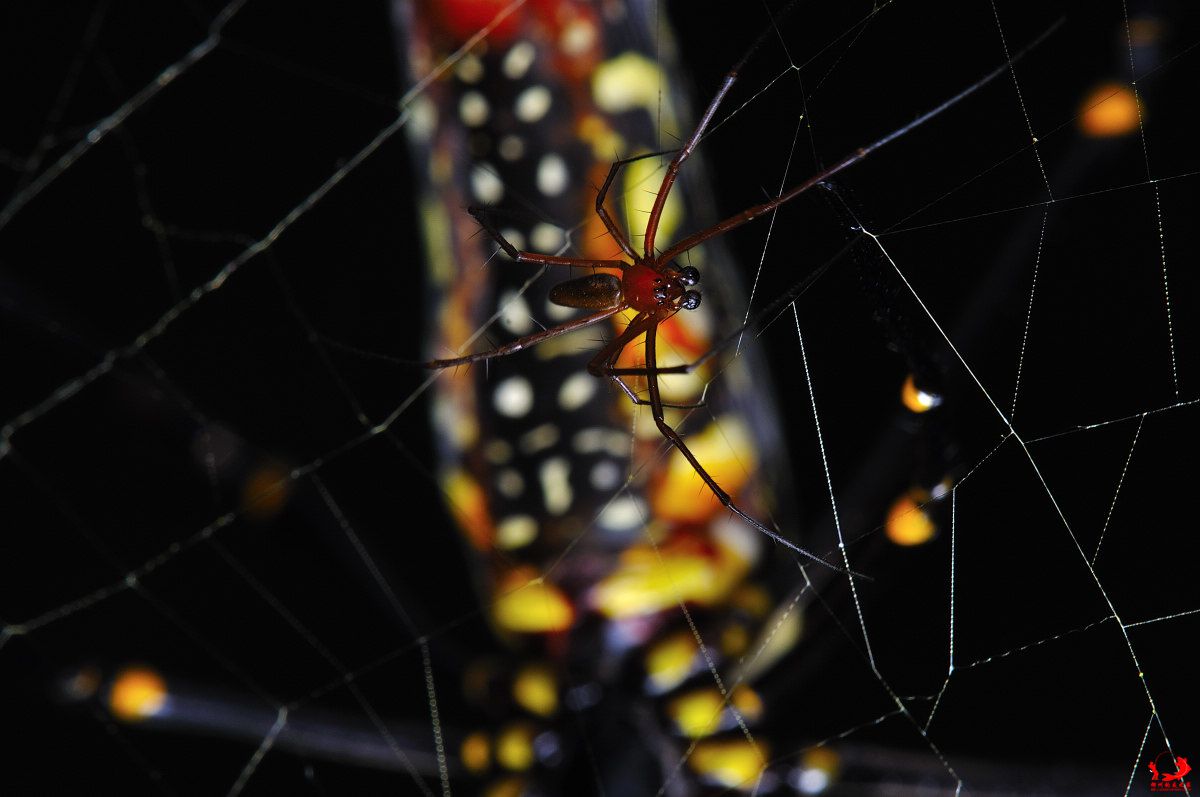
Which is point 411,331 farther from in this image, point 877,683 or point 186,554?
point 877,683

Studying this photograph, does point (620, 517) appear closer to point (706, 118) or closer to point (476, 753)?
point (476, 753)

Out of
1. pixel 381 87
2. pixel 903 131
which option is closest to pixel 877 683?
pixel 903 131

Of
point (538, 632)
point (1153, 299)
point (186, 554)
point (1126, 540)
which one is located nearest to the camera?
point (1126, 540)

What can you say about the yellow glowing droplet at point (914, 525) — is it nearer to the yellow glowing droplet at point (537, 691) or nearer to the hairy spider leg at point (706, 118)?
the hairy spider leg at point (706, 118)

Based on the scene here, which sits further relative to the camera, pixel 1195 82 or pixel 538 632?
pixel 538 632

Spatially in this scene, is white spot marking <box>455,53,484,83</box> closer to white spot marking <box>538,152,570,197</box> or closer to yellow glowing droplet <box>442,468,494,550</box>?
white spot marking <box>538,152,570,197</box>
